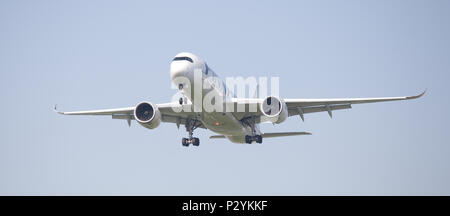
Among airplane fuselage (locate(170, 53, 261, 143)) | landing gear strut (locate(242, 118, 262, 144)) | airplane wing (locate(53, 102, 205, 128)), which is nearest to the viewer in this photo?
airplane fuselage (locate(170, 53, 261, 143))

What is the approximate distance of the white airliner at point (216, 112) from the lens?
1241 inches

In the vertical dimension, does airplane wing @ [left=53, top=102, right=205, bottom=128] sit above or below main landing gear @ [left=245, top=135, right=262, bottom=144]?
above

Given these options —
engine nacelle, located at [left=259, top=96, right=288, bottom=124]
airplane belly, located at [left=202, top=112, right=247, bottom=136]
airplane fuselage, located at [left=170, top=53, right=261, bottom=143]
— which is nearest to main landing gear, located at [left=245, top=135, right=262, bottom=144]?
airplane belly, located at [left=202, top=112, right=247, bottom=136]

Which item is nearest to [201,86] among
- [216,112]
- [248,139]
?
[216,112]

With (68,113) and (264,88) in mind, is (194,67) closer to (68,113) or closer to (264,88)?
(264,88)

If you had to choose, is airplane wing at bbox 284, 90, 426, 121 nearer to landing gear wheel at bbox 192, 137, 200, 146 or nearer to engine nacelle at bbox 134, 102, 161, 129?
landing gear wheel at bbox 192, 137, 200, 146

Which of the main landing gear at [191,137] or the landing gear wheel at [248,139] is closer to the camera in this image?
the landing gear wheel at [248,139]

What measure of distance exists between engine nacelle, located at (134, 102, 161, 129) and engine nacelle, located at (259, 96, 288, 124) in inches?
240

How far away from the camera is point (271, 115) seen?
109ft

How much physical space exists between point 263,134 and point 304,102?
18.9ft

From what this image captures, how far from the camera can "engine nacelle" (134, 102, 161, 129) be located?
34406mm

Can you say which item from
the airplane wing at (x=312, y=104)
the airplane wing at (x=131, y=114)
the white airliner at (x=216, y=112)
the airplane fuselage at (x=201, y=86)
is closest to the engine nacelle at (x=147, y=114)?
the white airliner at (x=216, y=112)

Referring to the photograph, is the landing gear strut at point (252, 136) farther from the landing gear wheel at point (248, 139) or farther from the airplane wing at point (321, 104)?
the airplane wing at point (321, 104)

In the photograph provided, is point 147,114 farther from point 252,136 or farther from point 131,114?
point 252,136
